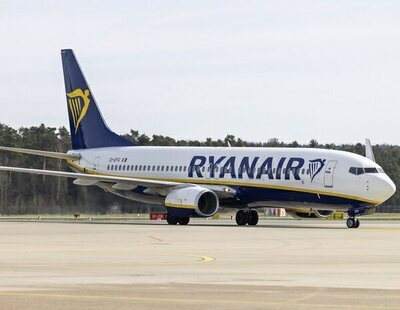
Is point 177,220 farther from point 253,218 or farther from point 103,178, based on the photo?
point 103,178

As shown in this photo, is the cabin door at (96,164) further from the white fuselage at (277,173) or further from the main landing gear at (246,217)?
the main landing gear at (246,217)

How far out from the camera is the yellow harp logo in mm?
67500

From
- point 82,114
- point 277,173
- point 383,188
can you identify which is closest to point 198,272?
point 383,188

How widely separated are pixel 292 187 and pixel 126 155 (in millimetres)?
11996

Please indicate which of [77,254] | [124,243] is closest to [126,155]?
[124,243]

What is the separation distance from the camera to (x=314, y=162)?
182 feet

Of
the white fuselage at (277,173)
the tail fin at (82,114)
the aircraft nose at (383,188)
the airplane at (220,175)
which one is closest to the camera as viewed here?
the aircraft nose at (383,188)

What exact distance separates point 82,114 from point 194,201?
44.4 ft

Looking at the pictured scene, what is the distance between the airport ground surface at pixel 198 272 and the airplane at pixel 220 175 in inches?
480

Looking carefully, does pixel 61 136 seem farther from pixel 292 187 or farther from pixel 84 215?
pixel 292 187

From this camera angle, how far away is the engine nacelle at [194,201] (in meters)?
56.4

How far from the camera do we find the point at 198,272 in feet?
81.8

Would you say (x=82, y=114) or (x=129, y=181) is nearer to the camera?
(x=129, y=181)

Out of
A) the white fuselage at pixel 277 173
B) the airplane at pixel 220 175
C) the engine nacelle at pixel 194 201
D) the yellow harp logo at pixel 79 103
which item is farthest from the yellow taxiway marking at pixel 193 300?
the yellow harp logo at pixel 79 103
